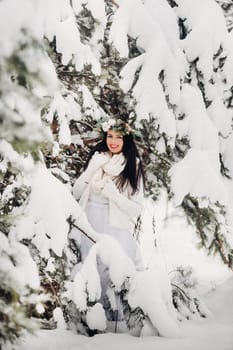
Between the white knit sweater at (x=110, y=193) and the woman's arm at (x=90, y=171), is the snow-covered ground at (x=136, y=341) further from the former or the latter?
the woman's arm at (x=90, y=171)

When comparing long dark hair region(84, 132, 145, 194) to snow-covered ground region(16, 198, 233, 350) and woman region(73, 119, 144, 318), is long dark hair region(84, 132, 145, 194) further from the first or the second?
snow-covered ground region(16, 198, 233, 350)

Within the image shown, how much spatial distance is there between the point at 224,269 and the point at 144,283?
5519 millimetres

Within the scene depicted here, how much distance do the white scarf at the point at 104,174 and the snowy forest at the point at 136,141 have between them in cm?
28

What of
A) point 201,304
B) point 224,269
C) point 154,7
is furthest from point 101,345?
point 224,269

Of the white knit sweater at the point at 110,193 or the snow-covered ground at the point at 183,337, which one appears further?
the white knit sweater at the point at 110,193

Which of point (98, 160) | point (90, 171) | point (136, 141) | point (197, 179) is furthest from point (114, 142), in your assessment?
point (197, 179)

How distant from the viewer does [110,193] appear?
495cm

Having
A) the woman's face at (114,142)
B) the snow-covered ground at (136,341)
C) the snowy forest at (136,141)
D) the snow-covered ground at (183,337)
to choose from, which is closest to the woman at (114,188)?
the woman's face at (114,142)

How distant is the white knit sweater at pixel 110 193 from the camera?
4949mm

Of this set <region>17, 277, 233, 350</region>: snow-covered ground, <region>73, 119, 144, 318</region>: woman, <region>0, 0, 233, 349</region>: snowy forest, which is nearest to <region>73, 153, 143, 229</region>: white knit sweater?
<region>73, 119, 144, 318</region>: woman

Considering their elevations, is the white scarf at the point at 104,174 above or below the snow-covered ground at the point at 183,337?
above

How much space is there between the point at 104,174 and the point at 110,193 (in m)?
0.20

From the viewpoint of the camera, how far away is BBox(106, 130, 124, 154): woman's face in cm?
509

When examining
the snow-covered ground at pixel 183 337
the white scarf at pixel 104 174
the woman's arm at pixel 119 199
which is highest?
the white scarf at pixel 104 174
